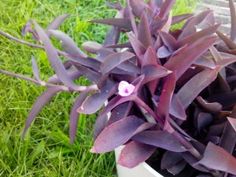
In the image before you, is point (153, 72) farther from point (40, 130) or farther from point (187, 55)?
point (40, 130)

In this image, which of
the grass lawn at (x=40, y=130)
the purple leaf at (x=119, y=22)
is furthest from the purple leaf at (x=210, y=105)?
the grass lawn at (x=40, y=130)

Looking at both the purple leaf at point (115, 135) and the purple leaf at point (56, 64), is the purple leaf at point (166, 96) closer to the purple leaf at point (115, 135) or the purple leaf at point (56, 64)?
the purple leaf at point (115, 135)

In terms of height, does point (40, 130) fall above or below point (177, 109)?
below

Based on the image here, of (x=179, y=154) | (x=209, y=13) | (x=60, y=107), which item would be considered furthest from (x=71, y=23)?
(x=179, y=154)

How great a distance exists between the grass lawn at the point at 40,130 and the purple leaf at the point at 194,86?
1.36 ft

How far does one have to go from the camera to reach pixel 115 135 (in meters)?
0.75

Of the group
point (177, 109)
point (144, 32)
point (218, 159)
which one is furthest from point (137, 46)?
point (218, 159)

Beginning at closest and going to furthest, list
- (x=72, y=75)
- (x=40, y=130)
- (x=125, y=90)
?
(x=125, y=90) → (x=72, y=75) → (x=40, y=130)

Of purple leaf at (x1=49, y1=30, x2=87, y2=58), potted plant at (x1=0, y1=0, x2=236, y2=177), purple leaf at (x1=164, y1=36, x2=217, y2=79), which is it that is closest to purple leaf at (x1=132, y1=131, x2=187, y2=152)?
potted plant at (x1=0, y1=0, x2=236, y2=177)

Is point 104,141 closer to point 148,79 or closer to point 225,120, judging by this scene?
point 148,79

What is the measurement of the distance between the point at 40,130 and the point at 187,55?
23.2 inches

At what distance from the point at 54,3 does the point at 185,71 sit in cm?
Result: 92

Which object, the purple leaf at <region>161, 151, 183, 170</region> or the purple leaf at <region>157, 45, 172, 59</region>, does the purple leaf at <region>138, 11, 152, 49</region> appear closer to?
the purple leaf at <region>157, 45, 172, 59</region>

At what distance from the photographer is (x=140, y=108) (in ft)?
2.66
